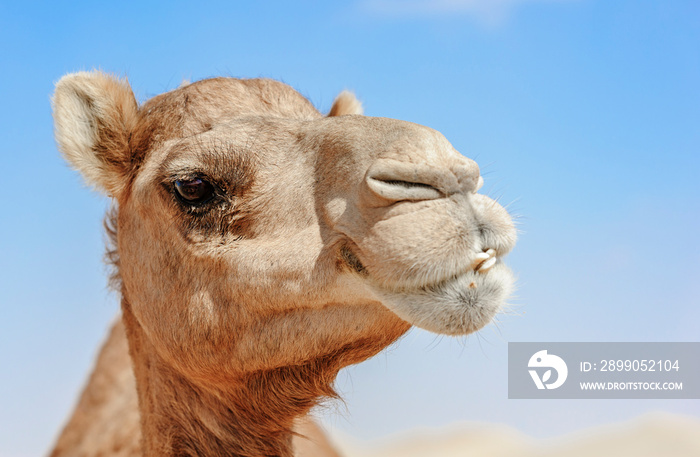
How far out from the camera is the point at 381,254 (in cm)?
285

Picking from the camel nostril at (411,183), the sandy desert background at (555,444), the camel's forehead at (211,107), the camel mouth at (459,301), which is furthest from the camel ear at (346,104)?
the sandy desert background at (555,444)

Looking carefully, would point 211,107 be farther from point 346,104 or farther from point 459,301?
point 459,301

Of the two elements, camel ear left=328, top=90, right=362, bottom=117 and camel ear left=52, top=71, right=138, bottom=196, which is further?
camel ear left=328, top=90, right=362, bottom=117

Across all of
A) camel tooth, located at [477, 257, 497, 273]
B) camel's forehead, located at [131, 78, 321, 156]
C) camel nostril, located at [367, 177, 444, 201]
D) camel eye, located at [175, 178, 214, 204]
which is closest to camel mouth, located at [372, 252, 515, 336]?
camel tooth, located at [477, 257, 497, 273]

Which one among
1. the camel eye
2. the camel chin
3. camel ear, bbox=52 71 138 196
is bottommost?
the camel chin

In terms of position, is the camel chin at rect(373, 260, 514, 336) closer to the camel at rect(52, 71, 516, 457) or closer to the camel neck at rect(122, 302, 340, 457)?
the camel at rect(52, 71, 516, 457)

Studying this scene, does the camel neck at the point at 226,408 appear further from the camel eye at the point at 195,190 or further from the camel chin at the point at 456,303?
the camel eye at the point at 195,190

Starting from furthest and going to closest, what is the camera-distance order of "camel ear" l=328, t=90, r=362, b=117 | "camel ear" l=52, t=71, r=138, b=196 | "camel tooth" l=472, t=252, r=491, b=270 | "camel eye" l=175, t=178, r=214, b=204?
"camel ear" l=328, t=90, r=362, b=117 < "camel ear" l=52, t=71, r=138, b=196 < "camel eye" l=175, t=178, r=214, b=204 < "camel tooth" l=472, t=252, r=491, b=270

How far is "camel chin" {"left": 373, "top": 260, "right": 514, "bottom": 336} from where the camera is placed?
2.80 meters

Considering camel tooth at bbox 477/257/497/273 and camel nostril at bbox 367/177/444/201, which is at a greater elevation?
camel nostril at bbox 367/177/444/201

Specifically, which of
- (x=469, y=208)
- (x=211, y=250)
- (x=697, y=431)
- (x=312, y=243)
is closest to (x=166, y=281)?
(x=211, y=250)

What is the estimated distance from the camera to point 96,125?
14.4 ft

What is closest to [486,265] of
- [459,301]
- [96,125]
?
[459,301]

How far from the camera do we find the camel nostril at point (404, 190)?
2842 millimetres
